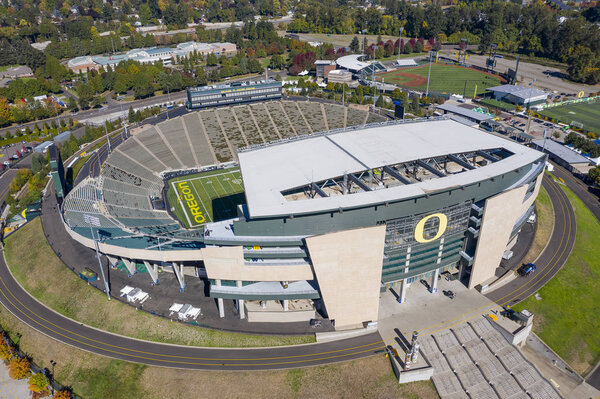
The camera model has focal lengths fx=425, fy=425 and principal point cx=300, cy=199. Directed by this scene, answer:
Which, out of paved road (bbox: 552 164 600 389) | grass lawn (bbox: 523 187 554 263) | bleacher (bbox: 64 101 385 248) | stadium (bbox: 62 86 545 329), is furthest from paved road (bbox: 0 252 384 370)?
paved road (bbox: 552 164 600 389)

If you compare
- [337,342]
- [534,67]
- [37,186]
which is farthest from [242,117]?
[534,67]

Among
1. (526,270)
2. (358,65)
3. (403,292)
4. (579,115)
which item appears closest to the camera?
(403,292)

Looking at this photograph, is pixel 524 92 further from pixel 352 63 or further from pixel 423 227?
pixel 423 227

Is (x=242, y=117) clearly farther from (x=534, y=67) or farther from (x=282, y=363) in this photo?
(x=534, y=67)

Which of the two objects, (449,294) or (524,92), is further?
(524,92)

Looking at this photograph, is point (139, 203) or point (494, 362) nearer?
point (494, 362)

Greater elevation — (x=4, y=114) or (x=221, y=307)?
(x=4, y=114)

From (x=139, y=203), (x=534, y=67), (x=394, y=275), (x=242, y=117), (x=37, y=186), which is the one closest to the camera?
(x=394, y=275)

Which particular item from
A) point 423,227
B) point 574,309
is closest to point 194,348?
point 423,227

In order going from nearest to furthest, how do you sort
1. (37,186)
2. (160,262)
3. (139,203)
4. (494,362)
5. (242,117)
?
1. (494,362)
2. (160,262)
3. (139,203)
4. (37,186)
5. (242,117)
